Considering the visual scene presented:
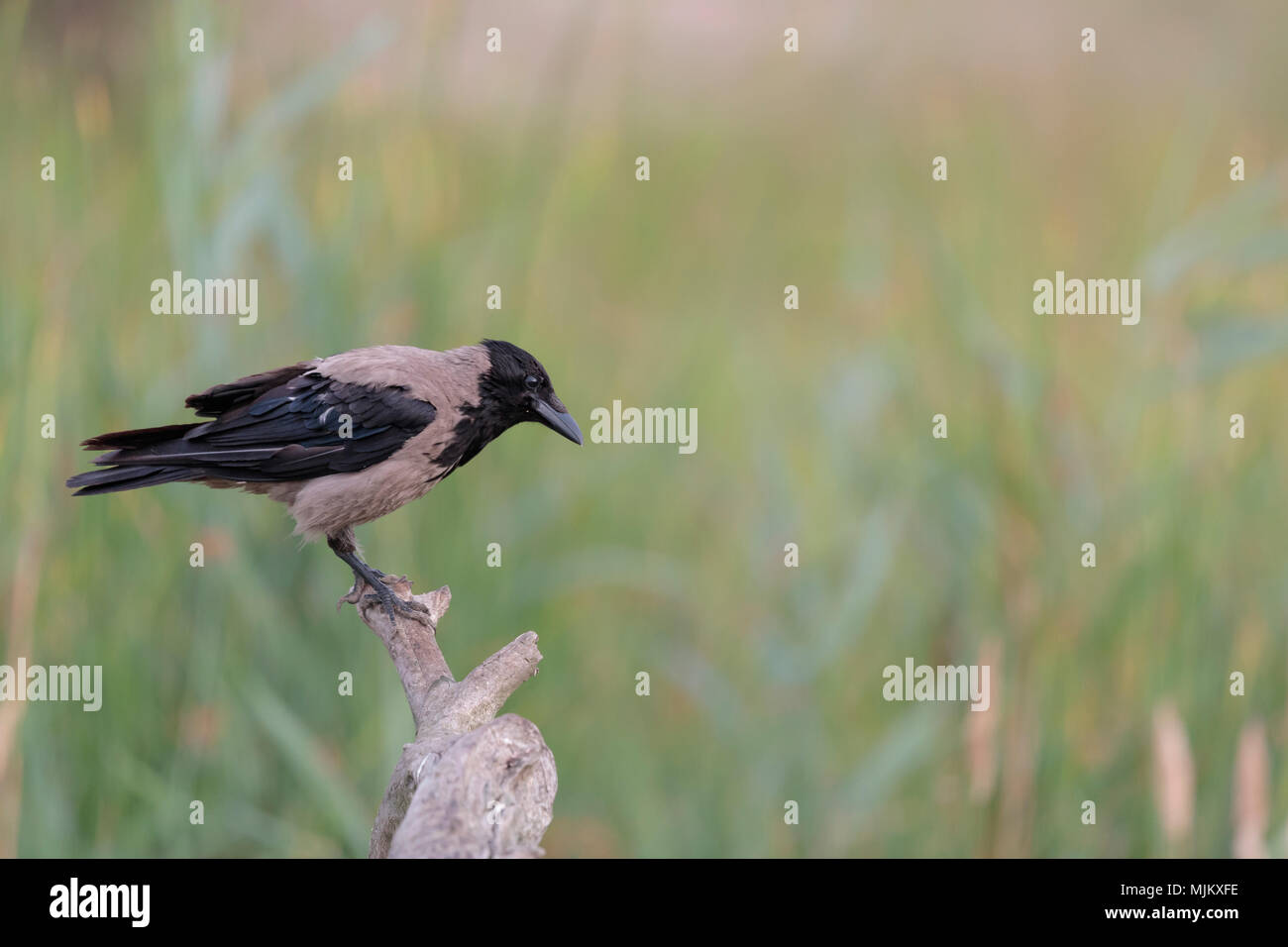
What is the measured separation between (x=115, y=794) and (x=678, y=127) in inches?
302

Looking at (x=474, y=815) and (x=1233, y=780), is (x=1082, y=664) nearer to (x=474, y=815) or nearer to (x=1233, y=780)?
(x=1233, y=780)

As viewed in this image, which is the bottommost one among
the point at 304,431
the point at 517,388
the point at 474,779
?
the point at 474,779

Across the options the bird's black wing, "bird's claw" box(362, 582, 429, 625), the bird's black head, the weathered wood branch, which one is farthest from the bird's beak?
the weathered wood branch

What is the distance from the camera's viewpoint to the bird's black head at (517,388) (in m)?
3.75

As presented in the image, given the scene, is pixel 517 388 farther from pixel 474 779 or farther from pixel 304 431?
pixel 474 779

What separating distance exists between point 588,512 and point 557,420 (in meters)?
1.81

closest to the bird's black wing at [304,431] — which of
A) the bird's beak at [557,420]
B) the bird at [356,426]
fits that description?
A: the bird at [356,426]

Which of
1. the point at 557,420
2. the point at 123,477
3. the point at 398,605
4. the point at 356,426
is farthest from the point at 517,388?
the point at 123,477

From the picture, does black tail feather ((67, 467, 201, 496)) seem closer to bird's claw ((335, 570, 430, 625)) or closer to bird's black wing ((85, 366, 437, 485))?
bird's black wing ((85, 366, 437, 485))

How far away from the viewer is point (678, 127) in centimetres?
→ 1054

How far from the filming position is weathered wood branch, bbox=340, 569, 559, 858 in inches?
85.6

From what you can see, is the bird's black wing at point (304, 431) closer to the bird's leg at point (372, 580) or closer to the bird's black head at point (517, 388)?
the bird's black head at point (517, 388)

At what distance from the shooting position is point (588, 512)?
18.2ft
